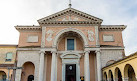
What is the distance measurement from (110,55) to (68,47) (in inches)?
251

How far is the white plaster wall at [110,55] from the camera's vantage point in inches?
769

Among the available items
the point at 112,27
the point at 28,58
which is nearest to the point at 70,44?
the point at 28,58

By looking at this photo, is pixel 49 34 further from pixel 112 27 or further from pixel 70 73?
pixel 112 27

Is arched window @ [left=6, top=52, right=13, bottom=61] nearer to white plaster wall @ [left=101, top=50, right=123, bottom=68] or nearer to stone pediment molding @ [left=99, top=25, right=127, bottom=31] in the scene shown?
white plaster wall @ [left=101, top=50, right=123, bottom=68]

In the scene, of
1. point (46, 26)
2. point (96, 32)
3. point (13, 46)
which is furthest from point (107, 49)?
point (13, 46)

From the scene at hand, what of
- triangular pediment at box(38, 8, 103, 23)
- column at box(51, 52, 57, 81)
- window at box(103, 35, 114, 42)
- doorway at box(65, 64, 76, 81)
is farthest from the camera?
window at box(103, 35, 114, 42)

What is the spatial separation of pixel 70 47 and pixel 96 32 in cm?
462

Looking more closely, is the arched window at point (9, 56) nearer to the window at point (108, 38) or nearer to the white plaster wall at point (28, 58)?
the white plaster wall at point (28, 58)

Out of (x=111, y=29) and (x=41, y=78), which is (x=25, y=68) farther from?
(x=111, y=29)

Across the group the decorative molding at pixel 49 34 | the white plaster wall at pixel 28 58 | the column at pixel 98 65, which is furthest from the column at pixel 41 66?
the column at pixel 98 65

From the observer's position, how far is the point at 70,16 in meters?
20.6

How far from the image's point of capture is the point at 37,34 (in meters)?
21.3

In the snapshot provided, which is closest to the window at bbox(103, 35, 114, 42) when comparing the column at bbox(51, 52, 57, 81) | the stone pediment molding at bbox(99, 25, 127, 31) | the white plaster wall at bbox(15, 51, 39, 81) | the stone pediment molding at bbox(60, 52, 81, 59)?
the stone pediment molding at bbox(99, 25, 127, 31)

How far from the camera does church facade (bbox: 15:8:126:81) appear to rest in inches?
758
